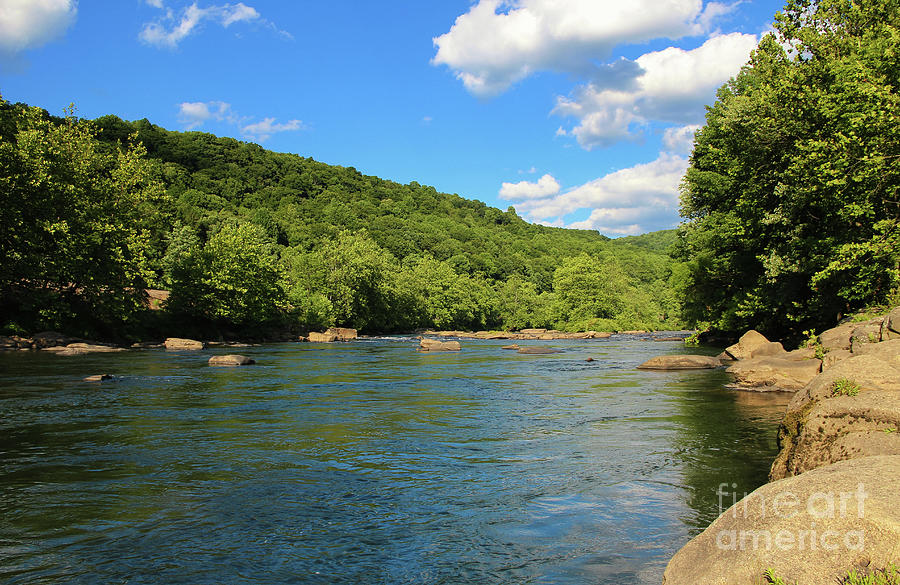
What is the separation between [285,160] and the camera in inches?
6462

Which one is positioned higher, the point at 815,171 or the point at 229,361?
the point at 815,171

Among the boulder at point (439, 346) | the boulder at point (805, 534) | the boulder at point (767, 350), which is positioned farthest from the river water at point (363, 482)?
the boulder at point (439, 346)

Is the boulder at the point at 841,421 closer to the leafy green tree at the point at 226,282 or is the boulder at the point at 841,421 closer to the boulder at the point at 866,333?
the boulder at the point at 866,333

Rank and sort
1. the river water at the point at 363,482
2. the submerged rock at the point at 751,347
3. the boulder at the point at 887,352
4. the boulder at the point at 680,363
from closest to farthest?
the river water at the point at 363,482 → the boulder at the point at 887,352 → the submerged rock at the point at 751,347 → the boulder at the point at 680,363

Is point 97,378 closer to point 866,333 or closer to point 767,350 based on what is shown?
point 866,333

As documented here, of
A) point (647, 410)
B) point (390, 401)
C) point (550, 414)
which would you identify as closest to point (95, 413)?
point (390, 401)

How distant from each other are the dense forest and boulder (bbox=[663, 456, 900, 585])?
44495 mm

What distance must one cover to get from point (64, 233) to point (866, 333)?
44826mm

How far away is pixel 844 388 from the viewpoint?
914cm

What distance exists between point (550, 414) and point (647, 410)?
2.90 m

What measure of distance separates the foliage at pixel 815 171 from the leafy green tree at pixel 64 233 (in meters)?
41.0

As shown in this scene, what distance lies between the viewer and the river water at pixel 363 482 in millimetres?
6918

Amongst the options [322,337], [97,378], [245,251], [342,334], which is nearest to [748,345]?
[97,378]

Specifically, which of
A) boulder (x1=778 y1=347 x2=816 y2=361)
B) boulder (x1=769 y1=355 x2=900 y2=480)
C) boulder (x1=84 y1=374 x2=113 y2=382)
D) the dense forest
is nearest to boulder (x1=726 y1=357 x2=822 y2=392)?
boulder (x1=778 y1=347 x2=816 y2=361)
